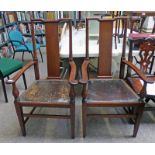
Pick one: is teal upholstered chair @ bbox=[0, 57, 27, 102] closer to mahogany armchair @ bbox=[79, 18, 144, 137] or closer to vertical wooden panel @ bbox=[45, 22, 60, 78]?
vertical wooden panel @ bbox=[45, 22, 60, 78]

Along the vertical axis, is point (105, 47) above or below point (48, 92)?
above

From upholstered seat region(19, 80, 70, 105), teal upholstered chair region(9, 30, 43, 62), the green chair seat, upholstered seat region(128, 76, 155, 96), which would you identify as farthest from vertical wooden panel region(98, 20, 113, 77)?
teal upholstered chair region(9, 30, 43, 62)

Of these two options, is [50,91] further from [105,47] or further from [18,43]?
[18,43]

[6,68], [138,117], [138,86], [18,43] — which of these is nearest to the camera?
[138,117]

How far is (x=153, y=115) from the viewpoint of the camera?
1.89 meters

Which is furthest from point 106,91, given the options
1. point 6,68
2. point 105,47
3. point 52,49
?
point 6,68

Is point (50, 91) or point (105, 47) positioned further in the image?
point (105, 47)

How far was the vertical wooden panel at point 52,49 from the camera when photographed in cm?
169

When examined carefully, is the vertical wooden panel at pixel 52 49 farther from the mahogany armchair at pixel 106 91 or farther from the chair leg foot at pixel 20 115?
the chair leg foot at pixel 20 115

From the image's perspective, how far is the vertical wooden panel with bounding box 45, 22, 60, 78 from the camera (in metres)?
1.69

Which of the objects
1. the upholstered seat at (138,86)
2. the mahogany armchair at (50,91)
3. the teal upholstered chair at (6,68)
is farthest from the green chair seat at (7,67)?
the upholstered seat at (138,86)

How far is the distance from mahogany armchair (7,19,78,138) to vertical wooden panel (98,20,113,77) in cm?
29

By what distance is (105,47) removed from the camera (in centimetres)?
173

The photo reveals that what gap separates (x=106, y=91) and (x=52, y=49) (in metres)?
0.64
